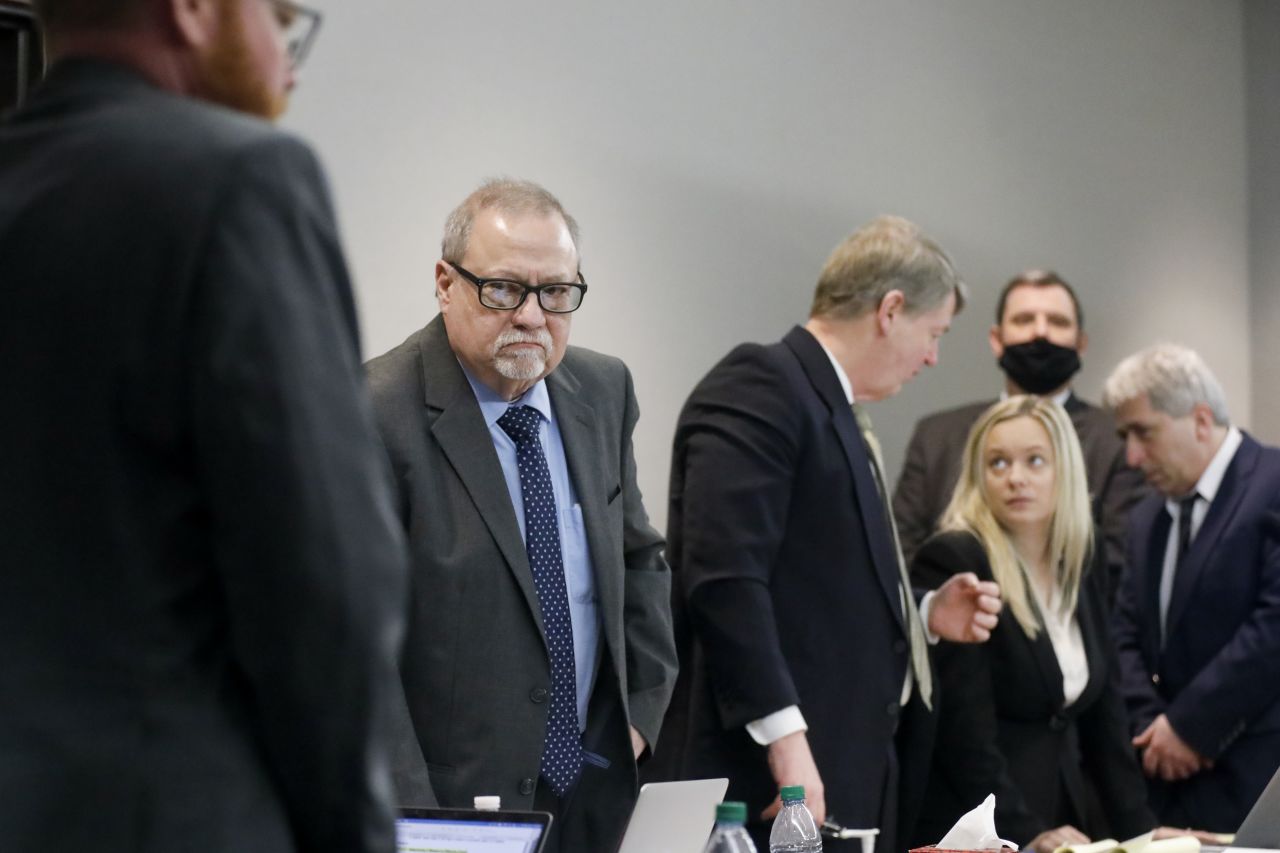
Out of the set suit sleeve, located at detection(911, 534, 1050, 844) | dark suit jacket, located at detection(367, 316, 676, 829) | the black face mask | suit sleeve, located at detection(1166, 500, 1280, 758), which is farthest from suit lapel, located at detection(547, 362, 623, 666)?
the black face mask

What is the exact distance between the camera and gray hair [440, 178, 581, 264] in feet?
8.49

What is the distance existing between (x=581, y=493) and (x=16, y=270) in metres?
1.64

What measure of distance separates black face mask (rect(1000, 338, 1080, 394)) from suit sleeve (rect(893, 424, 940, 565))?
0.40 m

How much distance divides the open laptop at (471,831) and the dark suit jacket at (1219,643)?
279cm

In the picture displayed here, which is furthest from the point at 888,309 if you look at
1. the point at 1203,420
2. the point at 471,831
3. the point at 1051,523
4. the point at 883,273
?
the point at 471,831

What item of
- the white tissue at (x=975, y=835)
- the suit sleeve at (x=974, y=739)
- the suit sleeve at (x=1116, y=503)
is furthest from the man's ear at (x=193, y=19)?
the suit sleeve at (x=1116, y=503)

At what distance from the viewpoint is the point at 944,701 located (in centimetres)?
362

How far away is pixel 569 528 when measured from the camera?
2588mm

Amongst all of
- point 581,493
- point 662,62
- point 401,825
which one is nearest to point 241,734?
point 401,825

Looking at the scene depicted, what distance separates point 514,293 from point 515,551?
1.37 feet

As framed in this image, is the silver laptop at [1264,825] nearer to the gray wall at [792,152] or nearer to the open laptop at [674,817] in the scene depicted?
the open laptop at [674,817]

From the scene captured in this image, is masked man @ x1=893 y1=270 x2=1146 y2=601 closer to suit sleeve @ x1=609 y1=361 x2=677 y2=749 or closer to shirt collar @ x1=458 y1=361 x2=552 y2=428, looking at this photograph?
suit sleeve @ x1=609 y1=361 x2=677 y2=749

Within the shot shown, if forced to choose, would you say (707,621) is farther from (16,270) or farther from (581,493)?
(16,270)

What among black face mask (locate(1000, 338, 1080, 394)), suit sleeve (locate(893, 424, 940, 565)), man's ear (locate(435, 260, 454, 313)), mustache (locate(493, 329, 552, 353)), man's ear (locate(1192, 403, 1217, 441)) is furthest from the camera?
black face mask (locate(1000, 338, 1080, 394))
